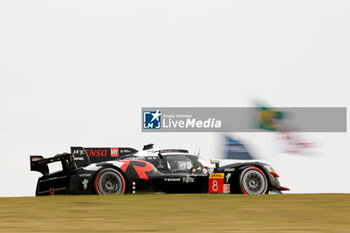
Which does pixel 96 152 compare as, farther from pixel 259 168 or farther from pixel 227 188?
pixel 259 168

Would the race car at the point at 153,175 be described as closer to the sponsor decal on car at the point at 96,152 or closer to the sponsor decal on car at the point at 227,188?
the sponsor decal on car at the point at 227,188

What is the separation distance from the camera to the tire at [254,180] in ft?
42.0

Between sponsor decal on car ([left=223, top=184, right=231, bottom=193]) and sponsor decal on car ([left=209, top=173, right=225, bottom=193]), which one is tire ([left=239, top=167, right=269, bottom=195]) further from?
sponsor decal on car ([left=209, top=173, right=225, bottom=193])

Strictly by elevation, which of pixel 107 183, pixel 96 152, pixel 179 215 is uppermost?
pixel 96 152

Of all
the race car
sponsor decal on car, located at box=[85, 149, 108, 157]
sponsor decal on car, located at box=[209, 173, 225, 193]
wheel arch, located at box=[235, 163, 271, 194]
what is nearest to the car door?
the race car

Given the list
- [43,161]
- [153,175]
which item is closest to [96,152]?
[43,161]

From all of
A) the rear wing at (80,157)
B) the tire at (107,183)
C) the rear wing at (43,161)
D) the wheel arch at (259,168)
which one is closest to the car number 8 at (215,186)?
the wheel arch at (259,168)

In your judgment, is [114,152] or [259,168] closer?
[259,168]

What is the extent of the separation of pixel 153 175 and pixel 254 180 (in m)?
2.25

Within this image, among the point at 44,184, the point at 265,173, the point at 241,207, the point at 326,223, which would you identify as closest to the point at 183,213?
the point at 241,207

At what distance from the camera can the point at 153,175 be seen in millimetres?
13289

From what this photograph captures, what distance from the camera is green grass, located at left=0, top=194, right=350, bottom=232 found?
6762 millimetres

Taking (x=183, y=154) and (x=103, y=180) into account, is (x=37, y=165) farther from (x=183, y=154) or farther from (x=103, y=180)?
(x=183, y=154)

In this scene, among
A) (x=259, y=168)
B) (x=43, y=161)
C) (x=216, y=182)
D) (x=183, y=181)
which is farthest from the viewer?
(x=43, y=161)
